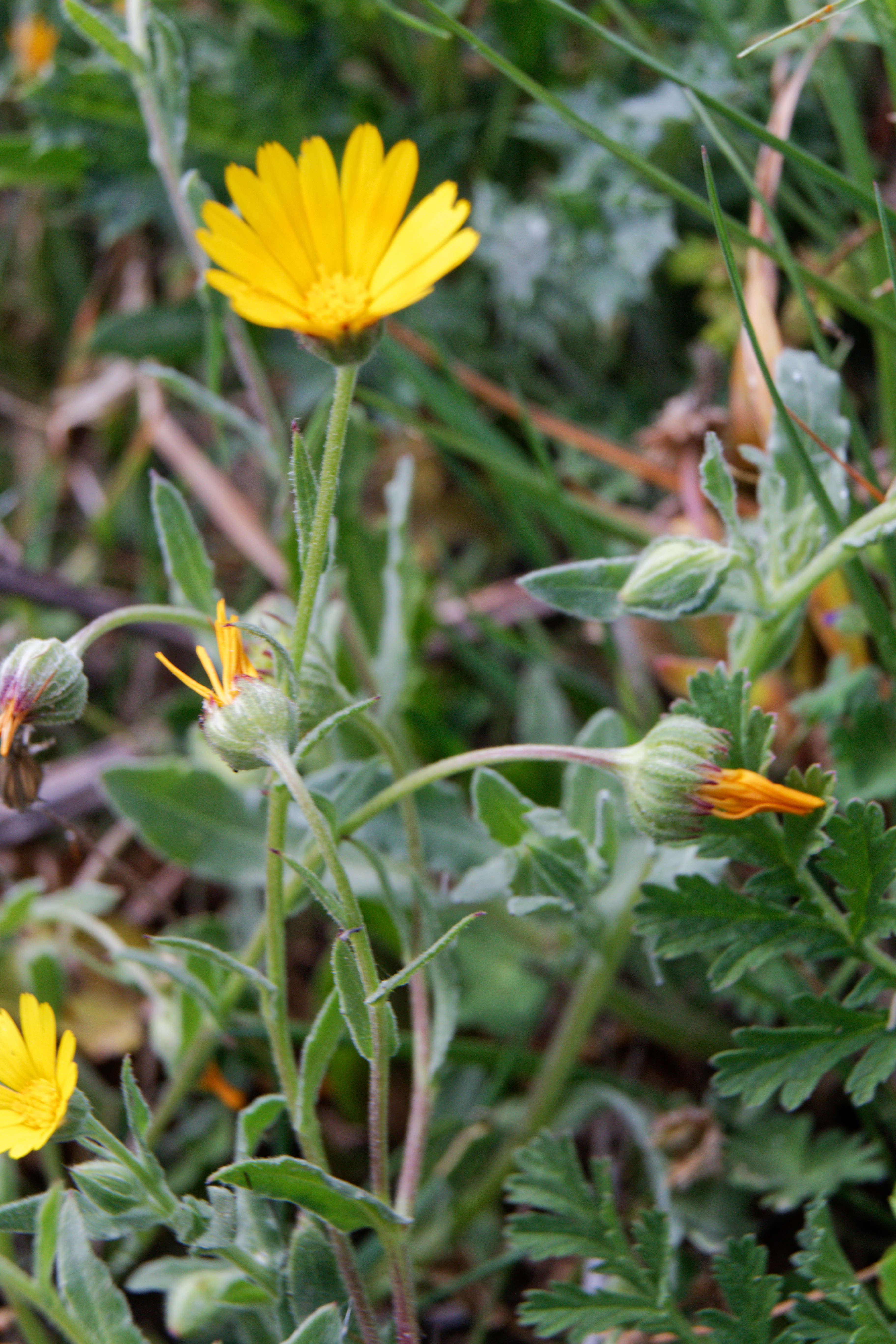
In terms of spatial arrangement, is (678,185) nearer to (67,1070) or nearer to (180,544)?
(180,544)

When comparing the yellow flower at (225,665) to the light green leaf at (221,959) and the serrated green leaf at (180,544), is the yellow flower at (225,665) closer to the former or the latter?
the light green leaf at (221,959)

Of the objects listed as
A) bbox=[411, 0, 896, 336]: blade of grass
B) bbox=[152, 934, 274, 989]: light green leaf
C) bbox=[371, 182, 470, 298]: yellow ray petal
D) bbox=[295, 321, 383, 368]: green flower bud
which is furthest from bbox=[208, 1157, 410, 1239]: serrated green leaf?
bbox=[411, 0, 896, 336]: blade of grass

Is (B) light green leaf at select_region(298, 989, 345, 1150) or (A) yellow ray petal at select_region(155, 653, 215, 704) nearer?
(A) yellow ray petal at select_region(155, 653, 215, 704)

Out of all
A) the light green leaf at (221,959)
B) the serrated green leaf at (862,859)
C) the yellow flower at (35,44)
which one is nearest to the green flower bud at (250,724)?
the light green leaf at (221,959)

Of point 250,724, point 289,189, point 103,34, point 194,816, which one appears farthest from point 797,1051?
point 103,34

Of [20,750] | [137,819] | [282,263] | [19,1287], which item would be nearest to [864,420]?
[282,263]

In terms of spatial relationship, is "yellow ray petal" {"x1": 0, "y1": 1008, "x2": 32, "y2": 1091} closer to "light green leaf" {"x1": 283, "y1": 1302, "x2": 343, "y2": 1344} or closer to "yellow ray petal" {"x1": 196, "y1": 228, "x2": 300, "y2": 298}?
"light green leaf" {"x1": 283, "y1": 1302, "x2": 343, "y2": 1344}
